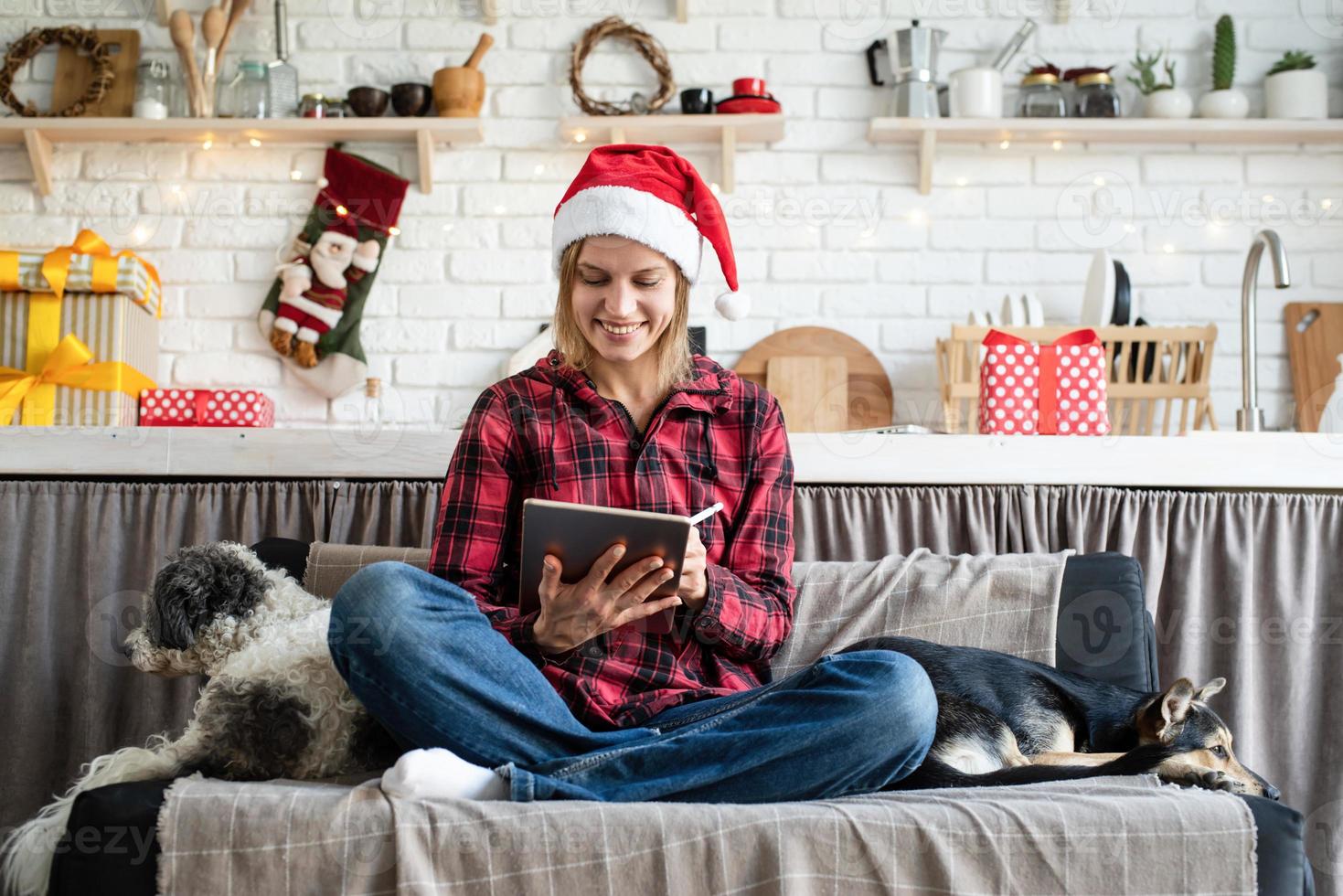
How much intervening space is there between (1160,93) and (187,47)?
7.57 ft

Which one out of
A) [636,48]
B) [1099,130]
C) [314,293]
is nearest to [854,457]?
→ [1099,130]

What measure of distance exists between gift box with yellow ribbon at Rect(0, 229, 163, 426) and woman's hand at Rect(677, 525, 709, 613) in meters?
1.72

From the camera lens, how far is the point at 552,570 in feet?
4.44

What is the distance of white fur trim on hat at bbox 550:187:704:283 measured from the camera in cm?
167

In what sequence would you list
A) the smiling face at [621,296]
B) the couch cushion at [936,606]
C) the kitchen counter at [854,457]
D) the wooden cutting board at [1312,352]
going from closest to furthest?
the smiling face at [621,296] → the couch cushion at [936,606] → the kitchen counter at [854,457] → the wooden cutting board at [1312,352]

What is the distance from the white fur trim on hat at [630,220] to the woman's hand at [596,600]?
531mm

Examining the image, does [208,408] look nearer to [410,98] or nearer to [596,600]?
[410,98]

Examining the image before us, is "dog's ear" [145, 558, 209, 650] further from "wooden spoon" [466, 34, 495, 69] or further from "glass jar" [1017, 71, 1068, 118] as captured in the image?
"glass jar" [1017, 71, 1068, 118]

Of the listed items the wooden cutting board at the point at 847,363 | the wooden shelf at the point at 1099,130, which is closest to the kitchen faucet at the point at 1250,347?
the wooden shelf at the point at 1099,130

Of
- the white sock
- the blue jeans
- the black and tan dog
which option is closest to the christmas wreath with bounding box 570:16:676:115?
the black and tan dog

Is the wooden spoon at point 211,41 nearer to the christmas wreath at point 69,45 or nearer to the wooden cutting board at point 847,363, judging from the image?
the christmas wreath at point 69,45

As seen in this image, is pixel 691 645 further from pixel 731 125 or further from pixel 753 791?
pixel 731 125

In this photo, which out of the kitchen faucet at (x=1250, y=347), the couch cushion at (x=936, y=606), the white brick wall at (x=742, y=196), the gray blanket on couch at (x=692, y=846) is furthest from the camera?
the white brick wall at (x=742, y=196)

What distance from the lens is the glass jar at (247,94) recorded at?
9.57 ft
